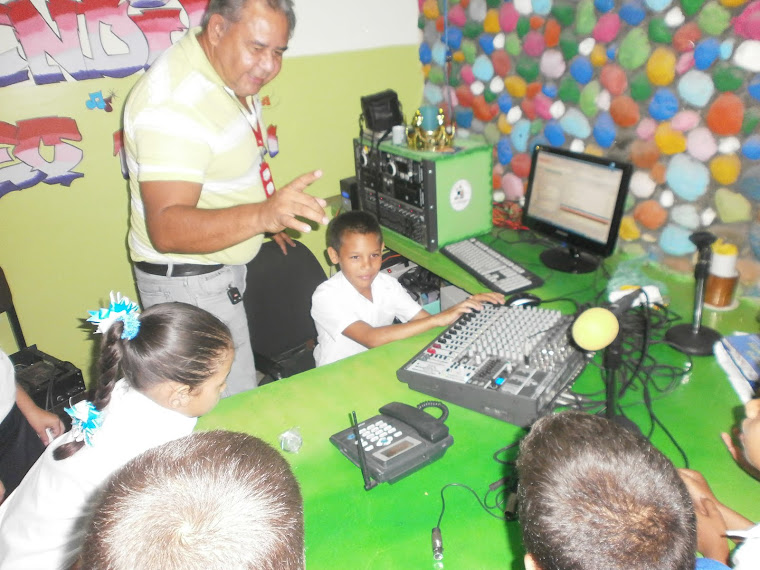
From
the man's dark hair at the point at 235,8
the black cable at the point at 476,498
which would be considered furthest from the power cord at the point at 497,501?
the man's dark hair at the point at 235,8

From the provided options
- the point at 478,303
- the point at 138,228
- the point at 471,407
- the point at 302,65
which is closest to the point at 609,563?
the point at 471,407

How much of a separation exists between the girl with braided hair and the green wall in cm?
145

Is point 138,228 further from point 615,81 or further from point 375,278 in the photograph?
point 615,81

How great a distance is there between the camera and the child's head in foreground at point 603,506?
642 millimetres

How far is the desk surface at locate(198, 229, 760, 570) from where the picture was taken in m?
0.98

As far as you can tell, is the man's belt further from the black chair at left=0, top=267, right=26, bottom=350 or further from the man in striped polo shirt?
the black chair at left=0, top=267, right=26, bottom=350

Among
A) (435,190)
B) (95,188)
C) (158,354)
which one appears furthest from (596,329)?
(95,188)

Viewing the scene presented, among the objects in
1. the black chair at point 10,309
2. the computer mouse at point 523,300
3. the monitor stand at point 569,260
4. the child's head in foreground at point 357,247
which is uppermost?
the child's head in foreground at point 357,247

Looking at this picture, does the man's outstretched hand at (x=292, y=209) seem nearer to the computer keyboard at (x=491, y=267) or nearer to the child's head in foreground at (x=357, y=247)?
the child's head in foreground at (x=357, y=247)

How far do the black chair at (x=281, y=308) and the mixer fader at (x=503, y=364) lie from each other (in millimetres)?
730

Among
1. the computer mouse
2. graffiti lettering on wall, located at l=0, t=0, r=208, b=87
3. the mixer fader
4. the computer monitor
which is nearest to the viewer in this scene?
the mixer fader

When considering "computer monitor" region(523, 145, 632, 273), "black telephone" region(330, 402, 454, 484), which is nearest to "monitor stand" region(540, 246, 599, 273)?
"computer monitor" region(523, 145, 632, 273)

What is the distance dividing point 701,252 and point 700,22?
77 cm

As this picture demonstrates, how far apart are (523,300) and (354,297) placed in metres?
0.60
